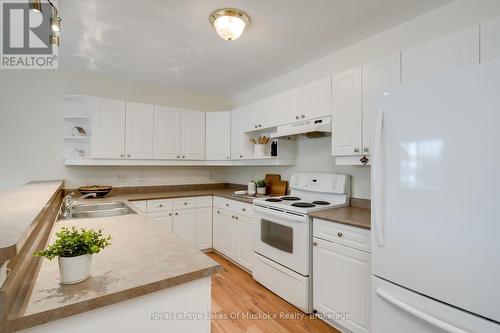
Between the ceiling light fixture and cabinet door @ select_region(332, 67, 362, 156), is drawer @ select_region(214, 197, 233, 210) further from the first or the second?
the ceiling light fixture

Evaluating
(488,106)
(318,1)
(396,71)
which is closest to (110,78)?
(318,1)

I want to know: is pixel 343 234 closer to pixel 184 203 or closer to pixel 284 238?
pixel 284 238

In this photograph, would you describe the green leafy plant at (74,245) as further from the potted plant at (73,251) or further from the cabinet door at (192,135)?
the cabinet door at (192,135)

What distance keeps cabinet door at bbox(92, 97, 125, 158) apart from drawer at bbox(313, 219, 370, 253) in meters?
2.63

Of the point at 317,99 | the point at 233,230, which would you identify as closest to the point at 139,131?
the point at 233,230

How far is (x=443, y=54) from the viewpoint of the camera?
159 cm

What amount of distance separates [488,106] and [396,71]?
893 millimetres

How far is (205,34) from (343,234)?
2.10 meters

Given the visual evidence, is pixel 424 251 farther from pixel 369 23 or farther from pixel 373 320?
pixel 369 23

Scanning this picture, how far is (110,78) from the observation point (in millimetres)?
3340

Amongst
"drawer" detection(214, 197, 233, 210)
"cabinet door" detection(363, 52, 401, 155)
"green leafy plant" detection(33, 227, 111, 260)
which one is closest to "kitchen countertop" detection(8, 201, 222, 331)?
"green leafy plant" detection(33, 227, 111, 260)

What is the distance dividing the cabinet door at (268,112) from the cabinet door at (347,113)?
82cm

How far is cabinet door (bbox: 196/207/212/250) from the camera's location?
3.47m

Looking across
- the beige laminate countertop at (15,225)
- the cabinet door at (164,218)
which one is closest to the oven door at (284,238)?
the cabinet door at (164,218)
